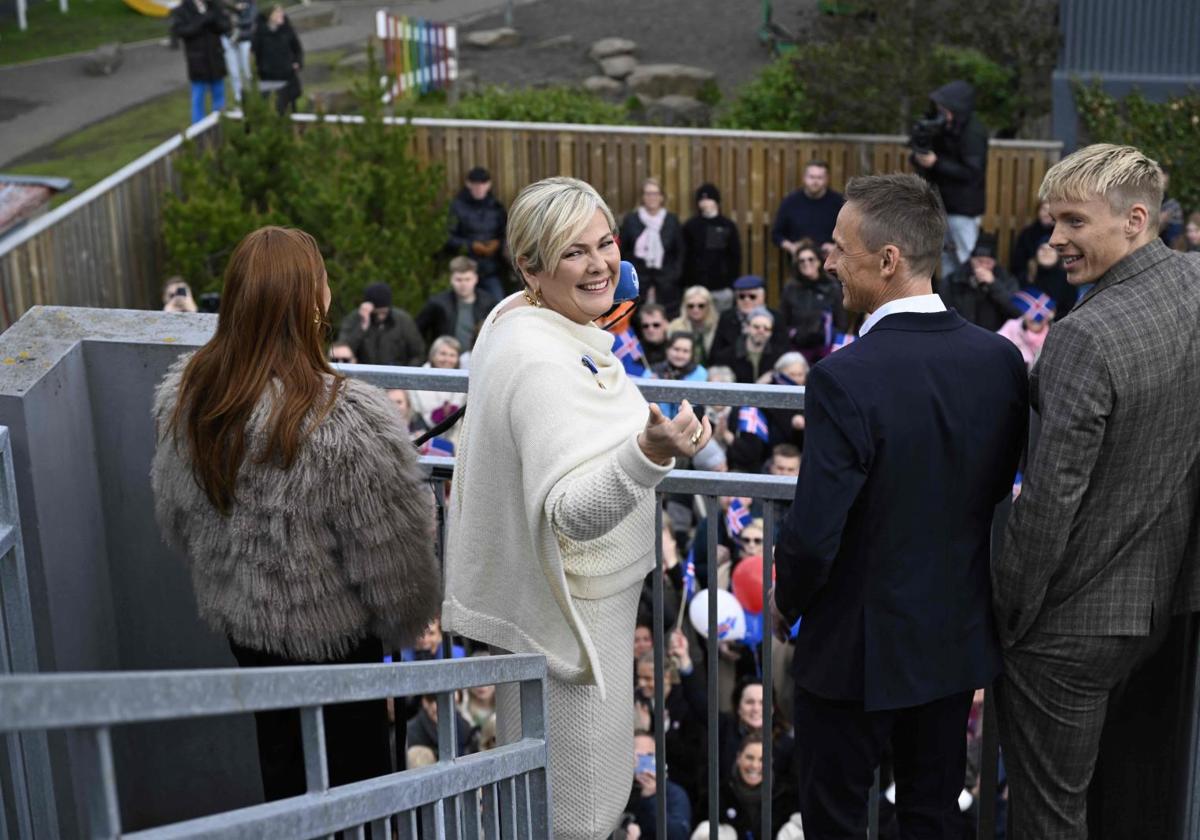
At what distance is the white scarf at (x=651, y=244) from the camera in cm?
1369

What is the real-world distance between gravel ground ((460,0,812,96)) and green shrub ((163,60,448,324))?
7.60 meters

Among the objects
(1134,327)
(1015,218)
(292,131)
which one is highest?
(1134,327)

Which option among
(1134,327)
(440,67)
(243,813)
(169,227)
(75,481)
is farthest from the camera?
(440,67)

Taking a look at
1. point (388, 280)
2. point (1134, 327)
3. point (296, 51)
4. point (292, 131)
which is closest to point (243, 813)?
point (1134, 327)

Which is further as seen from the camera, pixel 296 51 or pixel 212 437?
pixel 296 51

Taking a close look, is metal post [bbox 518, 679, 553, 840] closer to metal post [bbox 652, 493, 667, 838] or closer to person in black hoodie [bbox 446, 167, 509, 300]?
metal post [bbox 652, 493, 667, 838]

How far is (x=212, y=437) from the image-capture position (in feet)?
10.7

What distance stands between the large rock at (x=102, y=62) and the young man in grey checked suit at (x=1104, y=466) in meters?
22.0

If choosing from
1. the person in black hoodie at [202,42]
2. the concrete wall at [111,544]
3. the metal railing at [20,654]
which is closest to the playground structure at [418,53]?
the person in black hoodie at [202,42]

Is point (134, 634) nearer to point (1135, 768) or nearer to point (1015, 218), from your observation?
point (1135, 768)

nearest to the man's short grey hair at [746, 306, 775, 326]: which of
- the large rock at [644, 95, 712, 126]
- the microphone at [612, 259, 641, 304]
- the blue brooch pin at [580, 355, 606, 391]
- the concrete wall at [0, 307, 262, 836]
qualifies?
the large rock at [644, 95, 712, 126]

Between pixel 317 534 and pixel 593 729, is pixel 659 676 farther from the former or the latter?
pixel 317 534

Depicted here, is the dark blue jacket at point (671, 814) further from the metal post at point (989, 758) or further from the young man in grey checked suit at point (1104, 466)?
the young man in grey checked suit at point (1104, 466)

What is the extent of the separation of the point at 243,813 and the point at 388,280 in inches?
423
